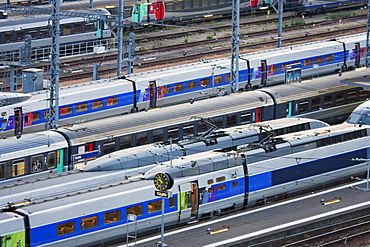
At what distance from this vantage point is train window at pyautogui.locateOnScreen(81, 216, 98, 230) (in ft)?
114

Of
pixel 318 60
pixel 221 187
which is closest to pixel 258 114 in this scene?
pixel 221 187

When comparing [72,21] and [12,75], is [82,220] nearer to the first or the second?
[12,75]

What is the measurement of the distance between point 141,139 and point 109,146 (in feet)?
6.61

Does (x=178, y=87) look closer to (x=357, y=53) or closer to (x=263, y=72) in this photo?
(x=263, y=72)

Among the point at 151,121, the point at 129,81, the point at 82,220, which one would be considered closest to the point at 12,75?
the point at 129,81

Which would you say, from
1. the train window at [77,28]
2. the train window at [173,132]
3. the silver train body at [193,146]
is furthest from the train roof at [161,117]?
the train window at [77,28]

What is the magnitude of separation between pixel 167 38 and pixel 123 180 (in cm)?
4119

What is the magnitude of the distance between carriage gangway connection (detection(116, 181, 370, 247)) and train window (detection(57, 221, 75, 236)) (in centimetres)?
242

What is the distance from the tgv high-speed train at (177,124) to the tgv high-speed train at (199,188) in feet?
8.69

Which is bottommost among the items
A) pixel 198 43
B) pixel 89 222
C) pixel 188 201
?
pixel 198 43

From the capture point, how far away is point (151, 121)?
1829 inches

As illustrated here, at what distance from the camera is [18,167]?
→ 41.2 m

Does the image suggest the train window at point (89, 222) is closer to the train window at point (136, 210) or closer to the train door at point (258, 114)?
the train window at point (136, 210)

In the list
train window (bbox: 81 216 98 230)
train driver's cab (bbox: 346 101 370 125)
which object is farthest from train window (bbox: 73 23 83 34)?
train window (bbox: 81 216 98 230)
